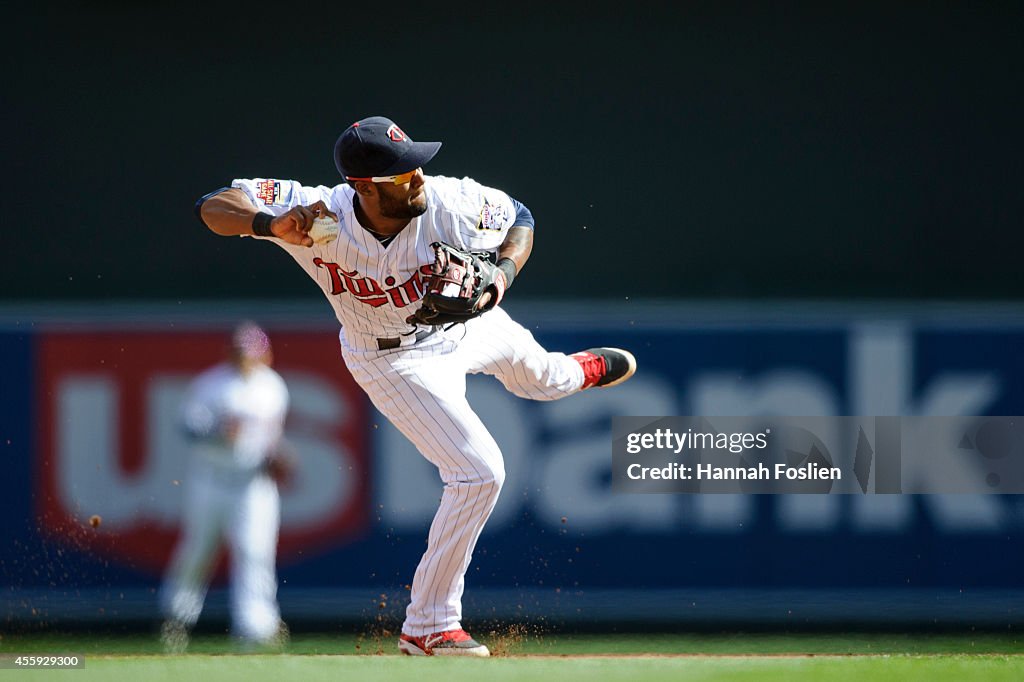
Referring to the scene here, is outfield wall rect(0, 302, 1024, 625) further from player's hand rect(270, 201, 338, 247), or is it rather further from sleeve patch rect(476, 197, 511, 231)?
player's hand rect(270, 201, 338, 247)

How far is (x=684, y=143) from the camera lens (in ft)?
19.8

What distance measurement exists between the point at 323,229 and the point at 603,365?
143cm

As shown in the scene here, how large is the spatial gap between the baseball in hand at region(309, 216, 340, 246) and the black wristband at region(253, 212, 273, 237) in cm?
12

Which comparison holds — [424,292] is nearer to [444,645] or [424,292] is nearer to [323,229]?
[323,229]

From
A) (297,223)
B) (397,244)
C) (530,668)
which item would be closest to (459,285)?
(397,244)

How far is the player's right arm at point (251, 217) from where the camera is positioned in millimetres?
3900

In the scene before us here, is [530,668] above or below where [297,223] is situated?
below

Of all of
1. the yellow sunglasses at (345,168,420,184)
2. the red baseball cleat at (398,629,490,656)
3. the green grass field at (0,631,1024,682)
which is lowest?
the red baseball cleat at (398,629,490,656)

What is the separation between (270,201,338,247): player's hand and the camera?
3.89 m

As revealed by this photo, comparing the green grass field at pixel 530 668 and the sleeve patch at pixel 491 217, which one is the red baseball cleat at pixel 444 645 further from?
the sleeve patch at pixel 491 217

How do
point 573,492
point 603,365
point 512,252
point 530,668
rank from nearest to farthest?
point 530,668
point 512,252
point 603,365
point 573,492

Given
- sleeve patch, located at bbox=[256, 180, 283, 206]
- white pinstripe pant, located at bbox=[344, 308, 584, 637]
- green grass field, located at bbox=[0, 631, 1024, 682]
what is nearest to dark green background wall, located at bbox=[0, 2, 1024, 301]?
white pinstripe pant, located at bbox=[344, 308, 584, 637]

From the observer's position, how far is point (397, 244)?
428cm
